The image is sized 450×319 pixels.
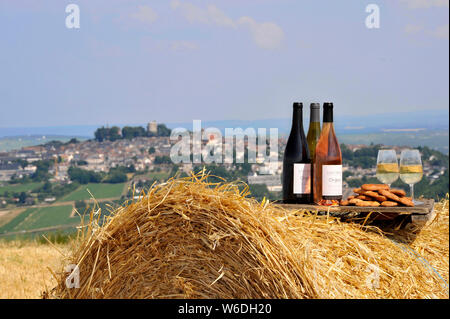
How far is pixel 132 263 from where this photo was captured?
268 cm

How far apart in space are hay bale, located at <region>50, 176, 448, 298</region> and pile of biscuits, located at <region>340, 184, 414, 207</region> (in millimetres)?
598

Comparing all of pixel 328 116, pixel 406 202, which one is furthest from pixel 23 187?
pixel 406 202

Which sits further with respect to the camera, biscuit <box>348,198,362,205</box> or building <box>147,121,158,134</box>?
building <box>147,121,158,134</box>

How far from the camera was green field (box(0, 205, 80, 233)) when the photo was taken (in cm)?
1564

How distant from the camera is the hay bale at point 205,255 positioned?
2.46 m

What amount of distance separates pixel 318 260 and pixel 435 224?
2.08 meters

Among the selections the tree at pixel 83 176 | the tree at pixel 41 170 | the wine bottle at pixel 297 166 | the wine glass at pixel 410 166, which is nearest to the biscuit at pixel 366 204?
the wine bottle at pixel 297 166

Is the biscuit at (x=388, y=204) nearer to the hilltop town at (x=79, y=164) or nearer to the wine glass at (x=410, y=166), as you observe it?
the wine glass at (x=410, y=166)

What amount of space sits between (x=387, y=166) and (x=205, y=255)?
5.72 ft

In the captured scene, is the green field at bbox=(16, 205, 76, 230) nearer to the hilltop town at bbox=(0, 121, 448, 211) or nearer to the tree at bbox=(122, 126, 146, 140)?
the hilltop town at bbox=(0, 121, 448, 211)

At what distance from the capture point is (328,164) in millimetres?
3381

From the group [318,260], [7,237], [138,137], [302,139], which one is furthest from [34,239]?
[138,137]

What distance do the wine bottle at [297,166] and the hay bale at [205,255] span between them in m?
0.54

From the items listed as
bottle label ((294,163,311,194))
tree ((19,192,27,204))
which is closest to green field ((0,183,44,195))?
tree ((19,192,27,204))
